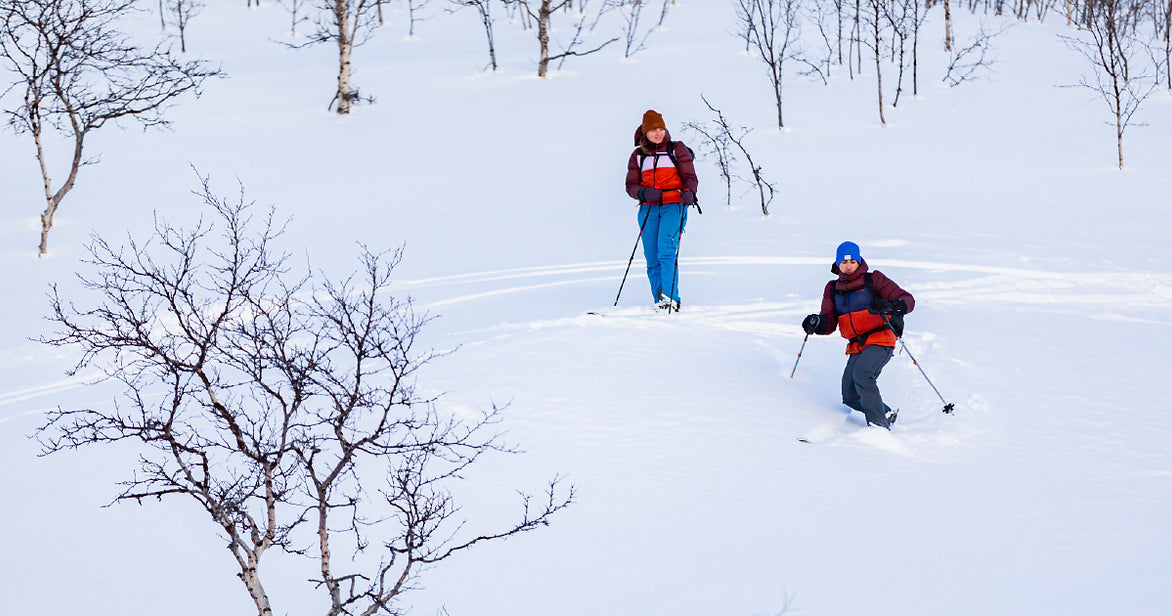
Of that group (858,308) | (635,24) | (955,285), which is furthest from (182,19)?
(858,308)

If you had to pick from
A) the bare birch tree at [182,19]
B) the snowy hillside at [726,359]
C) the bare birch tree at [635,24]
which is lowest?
the snowy hillside at [726,359]

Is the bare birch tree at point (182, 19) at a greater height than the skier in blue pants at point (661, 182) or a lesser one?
greater

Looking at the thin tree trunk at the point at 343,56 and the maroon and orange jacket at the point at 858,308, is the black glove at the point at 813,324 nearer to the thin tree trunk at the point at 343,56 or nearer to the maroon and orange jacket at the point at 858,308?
the maroon and orange jacket at the point at 858,308

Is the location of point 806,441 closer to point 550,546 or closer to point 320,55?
point 550,546

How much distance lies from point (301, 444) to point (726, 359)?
367 cm

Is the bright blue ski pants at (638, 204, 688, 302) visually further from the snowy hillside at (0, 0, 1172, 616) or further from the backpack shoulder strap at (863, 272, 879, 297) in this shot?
the backpack shoulder strap at (863, 272, 879, 297)

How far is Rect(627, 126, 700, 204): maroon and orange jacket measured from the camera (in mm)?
7582

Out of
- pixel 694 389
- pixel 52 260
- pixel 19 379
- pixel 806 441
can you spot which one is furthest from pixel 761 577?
pixel 52 260

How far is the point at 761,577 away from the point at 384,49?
24.2 m

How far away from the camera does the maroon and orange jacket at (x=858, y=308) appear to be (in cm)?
599

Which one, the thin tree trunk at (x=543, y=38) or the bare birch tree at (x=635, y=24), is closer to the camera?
the thin tree trunk at (x=543, y=38)

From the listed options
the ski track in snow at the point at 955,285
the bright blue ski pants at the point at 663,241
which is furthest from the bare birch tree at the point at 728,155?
the bright blue ski pants at the point at 663,241

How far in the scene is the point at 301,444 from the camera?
440 centimetres

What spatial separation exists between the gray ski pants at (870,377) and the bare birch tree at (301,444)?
197 cm
